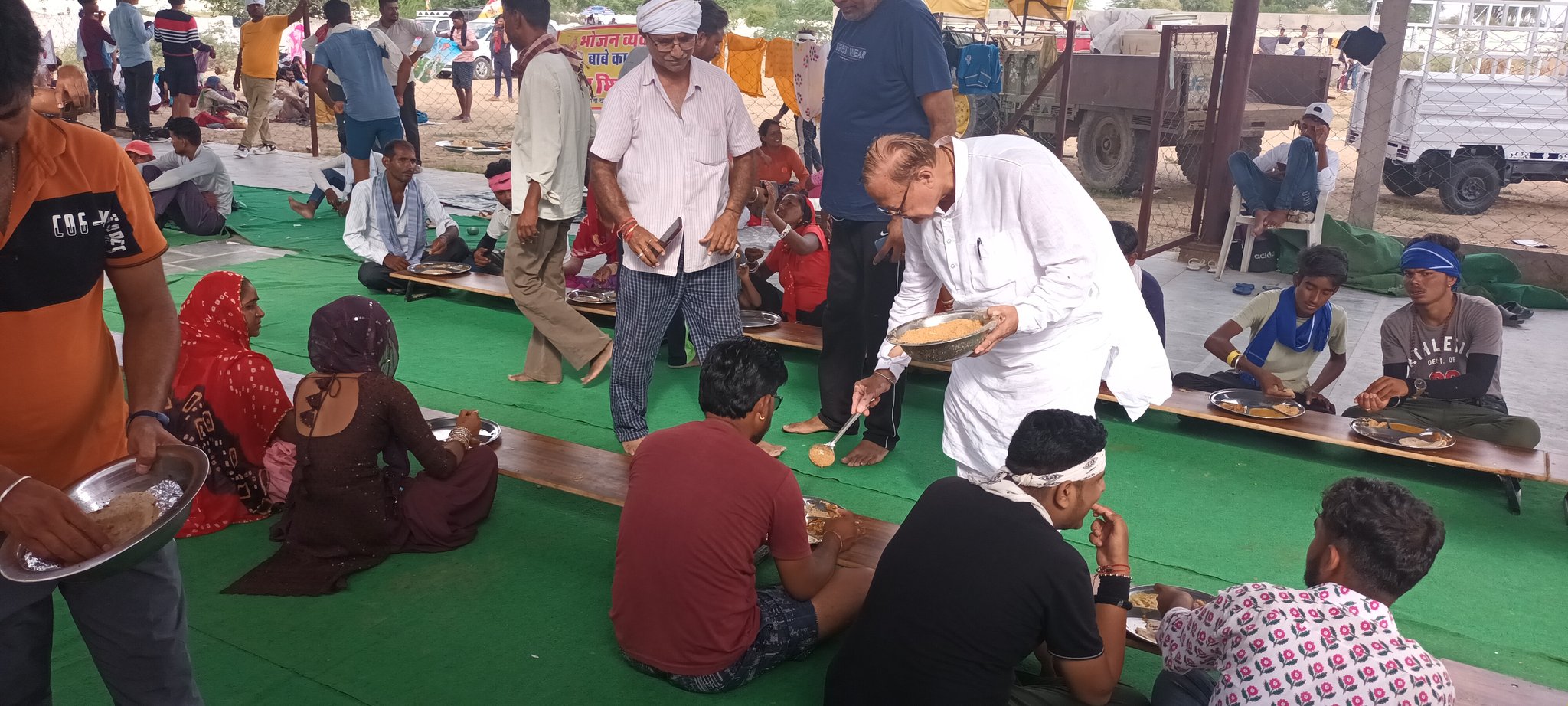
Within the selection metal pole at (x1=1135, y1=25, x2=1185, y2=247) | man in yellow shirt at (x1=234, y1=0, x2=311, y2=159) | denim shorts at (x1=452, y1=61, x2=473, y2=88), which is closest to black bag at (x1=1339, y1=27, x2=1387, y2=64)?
metal pole at (x1=1135, y1=25, x2=1185, y2=247)

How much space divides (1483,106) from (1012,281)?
10.2 metres

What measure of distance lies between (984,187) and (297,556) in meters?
2.49

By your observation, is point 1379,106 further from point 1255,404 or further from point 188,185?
point 188,185

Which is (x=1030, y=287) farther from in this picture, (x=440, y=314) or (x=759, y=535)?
(x=440, y=314)

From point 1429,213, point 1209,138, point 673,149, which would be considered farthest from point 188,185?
point 1429,213

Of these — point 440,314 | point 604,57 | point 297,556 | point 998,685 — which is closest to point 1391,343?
point 998,685

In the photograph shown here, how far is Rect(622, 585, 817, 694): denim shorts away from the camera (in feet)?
9.29

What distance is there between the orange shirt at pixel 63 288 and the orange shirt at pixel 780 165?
20.4 feet

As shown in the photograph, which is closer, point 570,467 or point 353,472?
point 353,472

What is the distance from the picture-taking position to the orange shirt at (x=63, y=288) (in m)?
1.81

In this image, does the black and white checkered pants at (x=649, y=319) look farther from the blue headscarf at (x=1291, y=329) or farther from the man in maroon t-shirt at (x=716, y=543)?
the blue headscarf at (x=1291, y=329)

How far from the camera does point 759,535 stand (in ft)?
8.78

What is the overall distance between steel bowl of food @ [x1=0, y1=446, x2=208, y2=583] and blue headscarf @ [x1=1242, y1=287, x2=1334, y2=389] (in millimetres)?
4266

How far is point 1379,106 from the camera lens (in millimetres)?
8508
